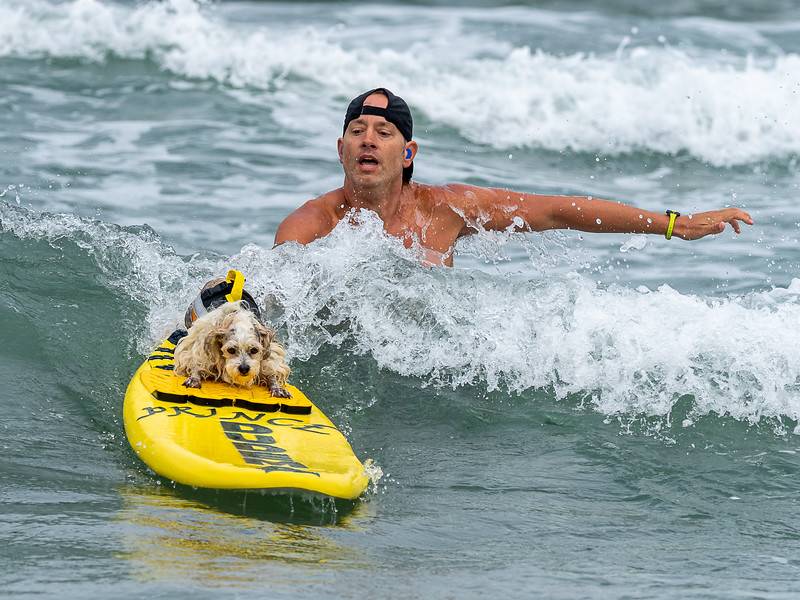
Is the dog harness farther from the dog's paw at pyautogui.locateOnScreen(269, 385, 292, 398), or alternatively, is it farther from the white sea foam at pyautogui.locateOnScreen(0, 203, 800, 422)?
the white sea foam at pyautogui.locateOnScreen(0, 203, 800, 422)


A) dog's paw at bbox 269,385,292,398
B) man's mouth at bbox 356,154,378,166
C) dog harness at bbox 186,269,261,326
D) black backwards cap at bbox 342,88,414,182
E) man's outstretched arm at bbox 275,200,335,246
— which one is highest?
black backwards cap at bbox 342,88,414,182

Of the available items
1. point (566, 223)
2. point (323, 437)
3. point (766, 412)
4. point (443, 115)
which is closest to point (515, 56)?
point (443, 115)

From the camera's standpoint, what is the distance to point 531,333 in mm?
7070

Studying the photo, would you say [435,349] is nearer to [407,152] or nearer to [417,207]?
[417,207]

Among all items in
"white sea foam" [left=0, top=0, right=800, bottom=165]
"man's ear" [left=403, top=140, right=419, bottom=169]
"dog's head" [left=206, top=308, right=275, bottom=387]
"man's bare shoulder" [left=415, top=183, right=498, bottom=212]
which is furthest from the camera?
"white sea foam" [left=0, top=0, right=800, bottom=165]

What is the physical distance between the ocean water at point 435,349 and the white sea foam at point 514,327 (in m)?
0.02

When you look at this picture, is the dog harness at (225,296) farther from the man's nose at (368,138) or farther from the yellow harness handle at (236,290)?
the man's nose at (368,138)

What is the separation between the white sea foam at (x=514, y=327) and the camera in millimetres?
6703

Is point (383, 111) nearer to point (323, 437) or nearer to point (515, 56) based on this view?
point (323, 437)

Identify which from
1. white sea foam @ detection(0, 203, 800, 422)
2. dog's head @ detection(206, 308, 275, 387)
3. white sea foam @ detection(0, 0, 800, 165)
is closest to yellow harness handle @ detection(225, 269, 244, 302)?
dog's head @ detection(206, 308, 275, 387)

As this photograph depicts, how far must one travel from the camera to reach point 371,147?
7.12 metres

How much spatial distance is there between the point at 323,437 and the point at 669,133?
31.8ft

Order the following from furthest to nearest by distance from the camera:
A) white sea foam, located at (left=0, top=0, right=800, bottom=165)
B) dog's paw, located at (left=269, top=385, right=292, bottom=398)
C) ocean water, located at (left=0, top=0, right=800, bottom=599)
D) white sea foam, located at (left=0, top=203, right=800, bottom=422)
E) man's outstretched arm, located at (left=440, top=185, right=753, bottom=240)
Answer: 1. white sea foam, located at (left=0, top=0, right=800, bottom=165)
2. man's outstretched arm, located at (left=440, top=185, right=753, bottom=240)
3. white sea foam, located at (left=0, top=203, right=800, bottom=422)
4. dog's paw, located at (left=269, top=385, right=292, bottom=398)
5. ocean water, located at (left=0, top=0, right=800, bottom=599)

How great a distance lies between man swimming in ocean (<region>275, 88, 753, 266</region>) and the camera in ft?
23.3
